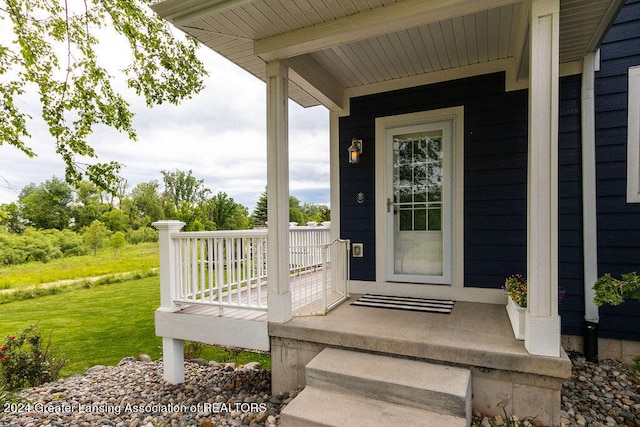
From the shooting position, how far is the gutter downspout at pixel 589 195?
109 inches

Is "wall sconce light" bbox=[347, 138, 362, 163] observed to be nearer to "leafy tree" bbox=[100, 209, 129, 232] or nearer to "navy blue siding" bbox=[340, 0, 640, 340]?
"navy blue siding" bbox=[340, 0, 640, 340]

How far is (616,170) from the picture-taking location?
274 centimetres

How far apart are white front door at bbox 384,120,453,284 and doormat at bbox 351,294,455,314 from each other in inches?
11.1

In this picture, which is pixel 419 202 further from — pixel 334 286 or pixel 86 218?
pixel 86 218

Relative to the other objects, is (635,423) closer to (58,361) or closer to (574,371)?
(574,371)

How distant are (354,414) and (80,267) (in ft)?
37.3

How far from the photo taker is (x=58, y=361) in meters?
3.96

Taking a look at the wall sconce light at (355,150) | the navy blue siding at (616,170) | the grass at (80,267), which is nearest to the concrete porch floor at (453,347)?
the navy blue siding at (616,170)

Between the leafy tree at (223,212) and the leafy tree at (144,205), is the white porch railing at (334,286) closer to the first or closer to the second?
the leafy tree at (223,212)

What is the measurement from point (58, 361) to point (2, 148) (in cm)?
326

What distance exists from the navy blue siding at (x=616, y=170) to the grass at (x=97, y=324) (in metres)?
4.17

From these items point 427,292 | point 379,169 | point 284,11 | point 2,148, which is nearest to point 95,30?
point 2,148

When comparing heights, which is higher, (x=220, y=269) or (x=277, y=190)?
(x=277, y=190)

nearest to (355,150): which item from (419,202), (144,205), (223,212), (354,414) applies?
(419,202)
